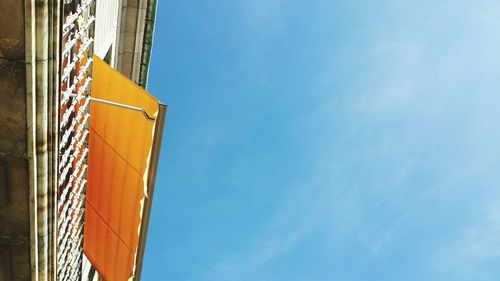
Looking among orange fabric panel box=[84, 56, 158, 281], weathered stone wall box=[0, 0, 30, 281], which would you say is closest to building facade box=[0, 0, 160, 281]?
weathered stone wall box=[0, 0, 30, 281]

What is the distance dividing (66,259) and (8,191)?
3.86m

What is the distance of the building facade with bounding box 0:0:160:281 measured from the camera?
527 cm

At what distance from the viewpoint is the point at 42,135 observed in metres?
5.88

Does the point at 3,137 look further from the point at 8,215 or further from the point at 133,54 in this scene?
the point at 133,54

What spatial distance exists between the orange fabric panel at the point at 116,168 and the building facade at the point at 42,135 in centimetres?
22

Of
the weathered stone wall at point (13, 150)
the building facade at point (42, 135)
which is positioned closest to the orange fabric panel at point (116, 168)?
the building facade at point (42, 135)

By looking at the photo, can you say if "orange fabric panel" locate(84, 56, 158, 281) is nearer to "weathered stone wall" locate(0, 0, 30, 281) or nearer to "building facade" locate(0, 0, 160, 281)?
"building facade" locate(0, 0, 160, 281)

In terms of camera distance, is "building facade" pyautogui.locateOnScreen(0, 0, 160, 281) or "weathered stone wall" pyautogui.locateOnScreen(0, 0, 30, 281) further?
"building facade" pyautogui.locateOnScreen(0, 0, 160, 281)

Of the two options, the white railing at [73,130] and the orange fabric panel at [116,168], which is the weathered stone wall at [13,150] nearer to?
the white railing at [73,130]

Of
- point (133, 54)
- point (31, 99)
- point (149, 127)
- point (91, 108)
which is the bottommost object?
A: point (31, 99)

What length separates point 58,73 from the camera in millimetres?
5832

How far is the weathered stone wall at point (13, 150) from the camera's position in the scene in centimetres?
510

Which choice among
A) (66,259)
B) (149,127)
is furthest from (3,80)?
(66,259)

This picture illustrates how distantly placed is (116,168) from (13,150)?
12.0ft
